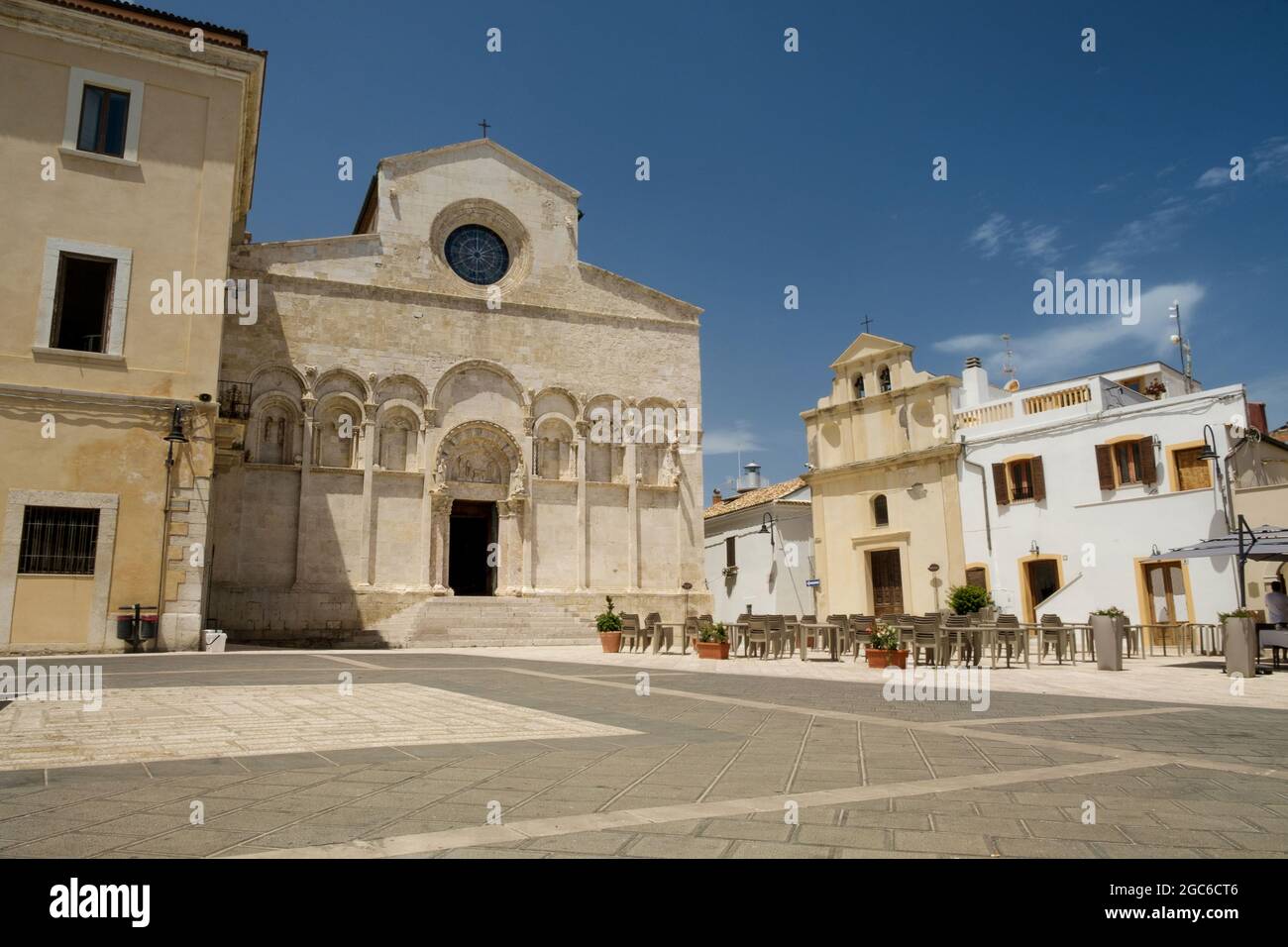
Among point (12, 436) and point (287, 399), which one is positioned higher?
point (287, 399)

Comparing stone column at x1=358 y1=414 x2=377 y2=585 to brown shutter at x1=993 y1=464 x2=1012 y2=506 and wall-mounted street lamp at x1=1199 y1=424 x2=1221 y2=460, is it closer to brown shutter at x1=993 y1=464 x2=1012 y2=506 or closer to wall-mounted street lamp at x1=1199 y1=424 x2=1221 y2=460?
brown shutter at x1=993 y1=464 x2=1012 y2=506

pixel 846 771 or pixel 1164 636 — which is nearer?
pixel 846 771

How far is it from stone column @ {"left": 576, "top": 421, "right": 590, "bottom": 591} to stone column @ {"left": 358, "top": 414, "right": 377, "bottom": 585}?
22.6ft

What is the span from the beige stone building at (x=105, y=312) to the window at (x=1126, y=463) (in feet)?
73.6

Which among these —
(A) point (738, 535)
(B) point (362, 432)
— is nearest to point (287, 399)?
(B) point (362, 432)

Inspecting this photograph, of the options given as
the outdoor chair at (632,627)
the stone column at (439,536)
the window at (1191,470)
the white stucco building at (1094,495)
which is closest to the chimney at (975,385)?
the white stucco building at (1094,495)

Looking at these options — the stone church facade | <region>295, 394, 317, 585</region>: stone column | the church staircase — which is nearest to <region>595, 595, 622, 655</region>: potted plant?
the church staircase

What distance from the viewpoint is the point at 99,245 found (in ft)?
60.9

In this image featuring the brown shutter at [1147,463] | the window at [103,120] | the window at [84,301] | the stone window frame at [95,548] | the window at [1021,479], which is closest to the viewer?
the stone window frame at [95,548]

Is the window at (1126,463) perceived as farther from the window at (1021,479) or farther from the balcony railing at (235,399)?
the balcony railing at (235,399)

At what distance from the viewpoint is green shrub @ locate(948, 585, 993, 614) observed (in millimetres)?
23203

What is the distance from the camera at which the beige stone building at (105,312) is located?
17172 mm
